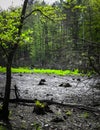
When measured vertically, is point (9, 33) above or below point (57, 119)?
above

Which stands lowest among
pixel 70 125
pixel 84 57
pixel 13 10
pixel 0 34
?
pixel 70 125

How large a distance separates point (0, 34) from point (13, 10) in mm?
1502

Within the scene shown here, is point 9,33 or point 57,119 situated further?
point 57,119

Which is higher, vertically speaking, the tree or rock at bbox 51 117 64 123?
the tree

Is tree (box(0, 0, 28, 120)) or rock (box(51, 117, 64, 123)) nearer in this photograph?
tree (box(0, 0, 28, 120))

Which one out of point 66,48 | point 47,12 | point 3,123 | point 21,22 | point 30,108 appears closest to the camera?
point 66,48

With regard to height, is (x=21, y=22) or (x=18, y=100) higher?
(x=21, y=22)

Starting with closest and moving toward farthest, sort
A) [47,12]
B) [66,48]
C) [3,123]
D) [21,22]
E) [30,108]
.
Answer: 1. [66,48]
2. [3,123]
3. [21,22]
4. [47,12]
5. [30,108]

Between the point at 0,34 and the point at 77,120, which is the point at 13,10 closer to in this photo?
the point at 0,34

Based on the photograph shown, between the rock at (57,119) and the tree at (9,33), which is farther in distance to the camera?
the rock at (57,119)

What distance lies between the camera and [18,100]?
1474 cm

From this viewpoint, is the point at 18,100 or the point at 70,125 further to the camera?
the point at 18,100

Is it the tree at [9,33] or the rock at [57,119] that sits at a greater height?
the tree at [9,33]

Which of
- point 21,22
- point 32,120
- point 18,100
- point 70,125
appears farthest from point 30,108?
point 21,22
